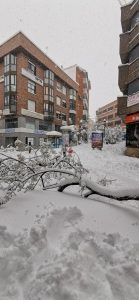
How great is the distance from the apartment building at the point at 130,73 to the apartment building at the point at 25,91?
1710cm

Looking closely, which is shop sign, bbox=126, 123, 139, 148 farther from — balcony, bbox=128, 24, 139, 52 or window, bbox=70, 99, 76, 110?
window, bbox=70, 99, 76, 110

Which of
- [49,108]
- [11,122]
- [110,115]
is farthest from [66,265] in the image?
[110,115]

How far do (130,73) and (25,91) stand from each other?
62.6ft

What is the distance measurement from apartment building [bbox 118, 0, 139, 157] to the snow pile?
1540cm

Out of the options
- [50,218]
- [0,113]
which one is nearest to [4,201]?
[50,218]

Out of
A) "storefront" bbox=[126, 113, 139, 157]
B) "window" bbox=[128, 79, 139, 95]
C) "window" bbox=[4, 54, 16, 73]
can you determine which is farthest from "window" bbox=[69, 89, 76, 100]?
"storefront" bbox=[126, 113, 139, 157]

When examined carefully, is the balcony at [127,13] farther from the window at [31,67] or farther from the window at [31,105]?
the window at [31,105]

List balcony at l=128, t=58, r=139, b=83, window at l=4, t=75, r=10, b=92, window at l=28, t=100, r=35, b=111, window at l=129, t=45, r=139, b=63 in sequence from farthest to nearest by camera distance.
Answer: window at l=28, t=100, r=35, b=111 → window at l=4, t=75, r=10, b=92 → window at l=129, t=45, r=139, b=63 → balcony at l=128, t=58, r=139, b=83

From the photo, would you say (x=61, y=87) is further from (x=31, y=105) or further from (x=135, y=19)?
(x=135, y=19)

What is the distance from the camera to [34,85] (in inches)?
1405

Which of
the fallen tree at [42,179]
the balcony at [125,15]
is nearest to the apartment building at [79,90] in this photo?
the balcony at [125,15]

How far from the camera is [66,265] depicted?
2.43 m

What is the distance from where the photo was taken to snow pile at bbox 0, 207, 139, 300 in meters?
2.11

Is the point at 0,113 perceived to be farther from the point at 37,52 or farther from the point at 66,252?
the point at 66,252
